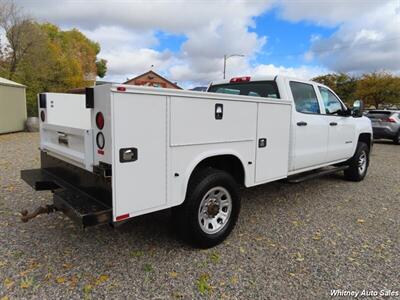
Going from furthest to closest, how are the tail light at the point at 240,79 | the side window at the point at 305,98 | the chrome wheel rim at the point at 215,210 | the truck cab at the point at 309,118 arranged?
the tail light at the point at 240,79 < the side window at the point at 305,98 < the truck cab at the point at 309,118 < the chrome wheel rim at the point at 215,210

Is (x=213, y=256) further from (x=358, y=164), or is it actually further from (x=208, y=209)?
(x=358, y=164)

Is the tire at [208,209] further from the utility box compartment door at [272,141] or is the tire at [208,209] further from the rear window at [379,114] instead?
the rear window at [379,114]

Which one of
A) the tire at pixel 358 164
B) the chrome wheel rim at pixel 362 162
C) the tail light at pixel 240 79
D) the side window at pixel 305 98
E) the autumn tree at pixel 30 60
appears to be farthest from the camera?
the autumn tree at pixel 30 60

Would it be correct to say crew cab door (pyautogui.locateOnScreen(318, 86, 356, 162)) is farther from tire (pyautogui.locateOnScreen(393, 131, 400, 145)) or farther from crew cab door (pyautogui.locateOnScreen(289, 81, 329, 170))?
tire (pyautogui.locateOnScreen(393, 131, 400, 145))

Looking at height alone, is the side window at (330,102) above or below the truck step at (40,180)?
above

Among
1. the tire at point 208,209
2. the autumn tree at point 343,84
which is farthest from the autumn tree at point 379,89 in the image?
the tire at point 208,209

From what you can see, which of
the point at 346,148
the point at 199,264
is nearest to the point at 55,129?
the point at 199,264

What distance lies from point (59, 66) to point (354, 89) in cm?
3921

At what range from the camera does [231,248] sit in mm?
3377

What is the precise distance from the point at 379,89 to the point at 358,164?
35.7 m

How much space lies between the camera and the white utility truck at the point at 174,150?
248 centimetres

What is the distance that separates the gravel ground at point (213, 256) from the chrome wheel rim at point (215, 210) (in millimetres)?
248

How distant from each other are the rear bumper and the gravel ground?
0.63 metres

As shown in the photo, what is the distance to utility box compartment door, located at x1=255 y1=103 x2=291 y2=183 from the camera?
3727 mm
